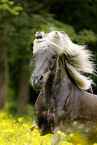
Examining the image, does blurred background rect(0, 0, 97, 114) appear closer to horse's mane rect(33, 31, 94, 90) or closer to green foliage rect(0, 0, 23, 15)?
green foliage rect(0, 0, 23, 15)

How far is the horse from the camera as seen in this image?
143 inches

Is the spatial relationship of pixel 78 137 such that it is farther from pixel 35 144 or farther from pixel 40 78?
pixel 40 78

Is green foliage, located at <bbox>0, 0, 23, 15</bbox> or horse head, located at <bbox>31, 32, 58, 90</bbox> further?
green foliage, located at <bbox>0, 0, 23, 15</bbox>

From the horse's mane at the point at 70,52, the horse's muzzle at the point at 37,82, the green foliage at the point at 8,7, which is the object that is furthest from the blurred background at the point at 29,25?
the horse's muzzle at the point at 37,82

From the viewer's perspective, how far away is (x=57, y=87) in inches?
151

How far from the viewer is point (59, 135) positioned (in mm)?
3639

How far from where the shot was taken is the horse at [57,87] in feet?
11.9

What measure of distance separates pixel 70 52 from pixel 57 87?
2.10 feet

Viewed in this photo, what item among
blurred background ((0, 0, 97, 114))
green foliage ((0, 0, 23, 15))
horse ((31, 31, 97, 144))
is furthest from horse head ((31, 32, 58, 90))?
blurred background ((0, 0, 97, 114))

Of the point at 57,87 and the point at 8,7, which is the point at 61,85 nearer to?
the point at 57,87

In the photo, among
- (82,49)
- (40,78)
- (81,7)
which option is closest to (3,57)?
(81,7)

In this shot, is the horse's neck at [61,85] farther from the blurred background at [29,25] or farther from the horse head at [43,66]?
the blurred background at [29,25]

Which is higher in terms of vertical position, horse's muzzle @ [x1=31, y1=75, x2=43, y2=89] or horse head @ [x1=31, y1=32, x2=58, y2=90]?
horse head @ [x1=31, y1=32, x2=58, y2=90]

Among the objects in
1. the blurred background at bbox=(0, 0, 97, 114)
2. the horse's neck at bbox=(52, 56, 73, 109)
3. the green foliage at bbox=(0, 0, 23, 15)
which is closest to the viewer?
the horse's neck at bbox=(52, 56, 73, 109)
